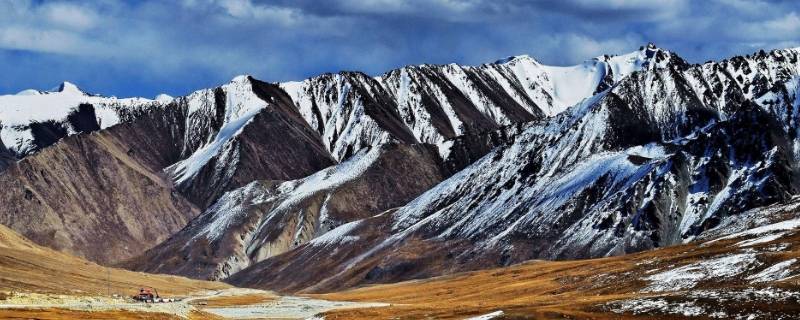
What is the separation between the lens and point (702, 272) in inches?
4466

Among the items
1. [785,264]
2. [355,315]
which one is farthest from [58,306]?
[785,264]

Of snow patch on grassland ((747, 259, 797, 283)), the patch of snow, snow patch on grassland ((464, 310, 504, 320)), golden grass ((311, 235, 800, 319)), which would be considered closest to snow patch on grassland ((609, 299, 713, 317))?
golden grass ((311, 235, 800, 319))

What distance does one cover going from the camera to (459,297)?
163 m

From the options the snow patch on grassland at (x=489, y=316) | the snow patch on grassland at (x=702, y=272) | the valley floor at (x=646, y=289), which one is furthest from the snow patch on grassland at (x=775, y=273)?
the snow patch on grassland at (x=489, y=316)

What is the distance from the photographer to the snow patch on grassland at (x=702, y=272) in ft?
358

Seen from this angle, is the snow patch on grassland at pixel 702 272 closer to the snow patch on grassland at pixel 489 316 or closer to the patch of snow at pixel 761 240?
the patch of snow at pixel 761 240

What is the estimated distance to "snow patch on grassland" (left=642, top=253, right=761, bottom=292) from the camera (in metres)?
109

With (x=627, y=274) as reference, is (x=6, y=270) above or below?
above

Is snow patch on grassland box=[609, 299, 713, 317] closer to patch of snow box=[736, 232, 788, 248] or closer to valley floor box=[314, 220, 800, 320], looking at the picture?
valley floor box=[314, 220, 800, 320]

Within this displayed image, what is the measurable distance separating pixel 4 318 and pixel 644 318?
47676 millimetres

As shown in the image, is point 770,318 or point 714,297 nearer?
point 770,318

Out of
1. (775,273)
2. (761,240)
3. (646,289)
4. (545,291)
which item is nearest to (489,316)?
(775,273)

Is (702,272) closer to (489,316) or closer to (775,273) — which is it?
(775,273)

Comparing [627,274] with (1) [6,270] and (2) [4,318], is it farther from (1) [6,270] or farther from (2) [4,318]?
(1) [6,270]
